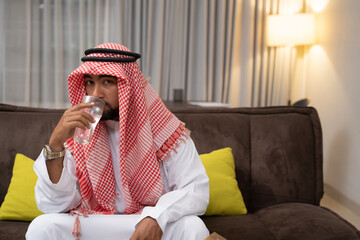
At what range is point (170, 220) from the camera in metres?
1.70

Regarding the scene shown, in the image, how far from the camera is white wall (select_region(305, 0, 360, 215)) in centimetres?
370

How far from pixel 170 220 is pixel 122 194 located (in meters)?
0.32

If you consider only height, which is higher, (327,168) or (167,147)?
(167,147)

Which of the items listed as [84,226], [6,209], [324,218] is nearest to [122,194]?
[84,226]

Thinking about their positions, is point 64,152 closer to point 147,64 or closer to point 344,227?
point 344,227

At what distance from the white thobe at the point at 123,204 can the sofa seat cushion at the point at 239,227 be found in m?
0.24

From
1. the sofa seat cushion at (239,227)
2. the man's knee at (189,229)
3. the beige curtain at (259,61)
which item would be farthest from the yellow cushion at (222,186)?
the beige curtain at (259,61)

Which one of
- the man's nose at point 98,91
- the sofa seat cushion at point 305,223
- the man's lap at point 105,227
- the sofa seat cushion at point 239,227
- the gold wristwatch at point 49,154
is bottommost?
the sofa seat cushion at point 239,227

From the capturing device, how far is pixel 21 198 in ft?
6.96

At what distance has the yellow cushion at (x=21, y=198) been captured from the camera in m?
2.12

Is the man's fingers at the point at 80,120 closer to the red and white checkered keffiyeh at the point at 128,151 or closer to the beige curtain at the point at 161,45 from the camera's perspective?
the red and white checkered keffiyeh at the point at 128,151

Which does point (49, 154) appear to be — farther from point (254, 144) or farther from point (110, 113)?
point (254, 144)

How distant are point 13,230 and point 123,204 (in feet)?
1.63

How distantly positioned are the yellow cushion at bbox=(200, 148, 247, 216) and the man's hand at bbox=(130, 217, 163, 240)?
1.94 feet
